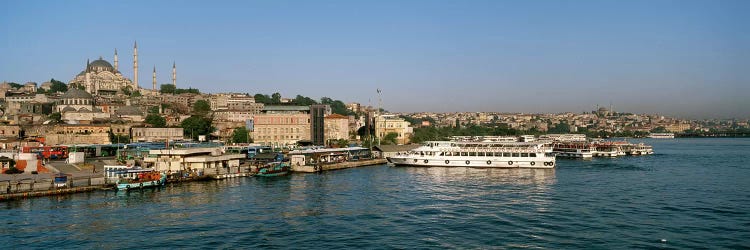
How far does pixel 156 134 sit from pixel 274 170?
3730 centimetres

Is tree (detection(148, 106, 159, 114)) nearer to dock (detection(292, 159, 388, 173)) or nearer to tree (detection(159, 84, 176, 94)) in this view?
tree (detection(159, 84, 176, 94))

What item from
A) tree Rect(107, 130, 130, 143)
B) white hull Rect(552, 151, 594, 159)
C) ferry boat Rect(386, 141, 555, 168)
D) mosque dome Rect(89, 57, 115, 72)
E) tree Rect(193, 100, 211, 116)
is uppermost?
mosque dome Rect(89, 57, 115, 72)

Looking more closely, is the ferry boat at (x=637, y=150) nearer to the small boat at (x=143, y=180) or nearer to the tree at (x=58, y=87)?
the small boat at (x=143, y=180)

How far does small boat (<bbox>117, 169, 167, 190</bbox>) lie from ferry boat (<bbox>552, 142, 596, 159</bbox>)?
47863mm

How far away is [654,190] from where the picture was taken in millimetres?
33844

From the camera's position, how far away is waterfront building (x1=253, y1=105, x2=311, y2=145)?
7981 cm

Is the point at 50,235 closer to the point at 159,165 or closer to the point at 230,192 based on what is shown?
the point at 230,192

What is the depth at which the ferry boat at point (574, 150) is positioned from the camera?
67906mm

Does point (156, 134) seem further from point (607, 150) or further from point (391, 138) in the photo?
point (607, 150)

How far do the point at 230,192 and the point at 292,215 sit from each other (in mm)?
8589

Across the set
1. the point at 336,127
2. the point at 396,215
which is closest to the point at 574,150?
the point at 336,127

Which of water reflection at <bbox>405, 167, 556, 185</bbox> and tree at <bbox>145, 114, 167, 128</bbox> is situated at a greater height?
tree at <bbox>145, 114, 167, 128</bbox>

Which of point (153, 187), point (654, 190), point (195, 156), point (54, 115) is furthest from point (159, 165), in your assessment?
point (54, 115)

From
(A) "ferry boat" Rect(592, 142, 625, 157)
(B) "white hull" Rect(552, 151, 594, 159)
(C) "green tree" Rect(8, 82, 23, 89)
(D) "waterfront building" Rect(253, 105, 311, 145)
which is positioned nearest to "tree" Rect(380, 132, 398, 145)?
(D) "waterfront building" Rect(253, 105, 311, 145)
